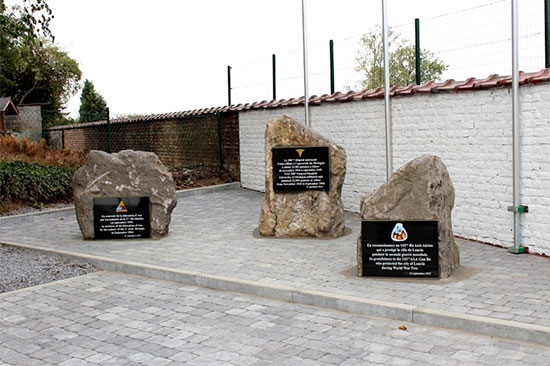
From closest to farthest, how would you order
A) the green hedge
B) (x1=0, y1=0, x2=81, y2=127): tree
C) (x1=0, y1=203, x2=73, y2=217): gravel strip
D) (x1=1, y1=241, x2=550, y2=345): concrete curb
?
(x1=1, y1=241, x2=550, y2=345): concrete curb, (x1=0, y1=203, x2=73, y2=217): gravel strip, the green hedge, (x1=0, y1=0, x2=81, y2=127): tree

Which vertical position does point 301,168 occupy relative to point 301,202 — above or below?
above

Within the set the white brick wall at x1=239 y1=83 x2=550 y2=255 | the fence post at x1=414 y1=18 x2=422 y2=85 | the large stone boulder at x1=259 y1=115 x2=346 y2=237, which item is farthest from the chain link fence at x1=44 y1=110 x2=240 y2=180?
the large stone boulder at x1=259 y1=115 x2=346 y2=237

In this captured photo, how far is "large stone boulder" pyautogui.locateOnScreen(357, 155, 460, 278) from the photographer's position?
725 centimetres

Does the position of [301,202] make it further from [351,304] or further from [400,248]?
[351,304]

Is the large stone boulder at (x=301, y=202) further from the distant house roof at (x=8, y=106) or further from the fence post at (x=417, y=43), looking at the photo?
the distant house roof at (x=8, y=106)

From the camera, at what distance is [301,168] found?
10.5 meters

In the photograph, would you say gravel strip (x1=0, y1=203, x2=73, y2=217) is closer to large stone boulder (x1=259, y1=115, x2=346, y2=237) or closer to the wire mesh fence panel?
the wire mesh fence panel

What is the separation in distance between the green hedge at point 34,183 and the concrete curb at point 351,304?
6.04 metres

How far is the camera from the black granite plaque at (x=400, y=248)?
7.22 m

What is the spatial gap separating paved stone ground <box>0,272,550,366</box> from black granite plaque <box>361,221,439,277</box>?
118 centimetres

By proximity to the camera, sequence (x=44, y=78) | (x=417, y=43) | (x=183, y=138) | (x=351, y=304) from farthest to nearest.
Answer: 1. (x=44, y=78)
2. (x=183, y=138)
3. (x=417, y=43)
4. (x=351, y=304)

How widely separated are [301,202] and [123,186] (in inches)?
117

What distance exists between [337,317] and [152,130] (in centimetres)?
1784

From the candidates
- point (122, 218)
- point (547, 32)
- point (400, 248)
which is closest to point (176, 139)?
point (122, 218)
